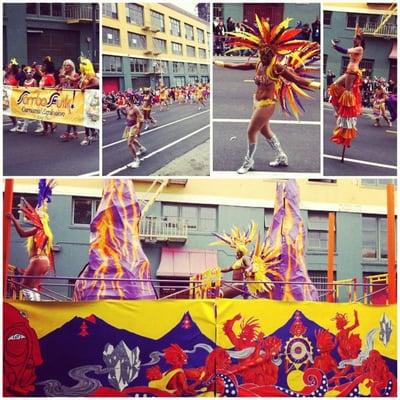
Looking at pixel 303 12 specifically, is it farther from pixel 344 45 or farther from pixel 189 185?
pixel 189 185

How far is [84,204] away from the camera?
35.6 ft

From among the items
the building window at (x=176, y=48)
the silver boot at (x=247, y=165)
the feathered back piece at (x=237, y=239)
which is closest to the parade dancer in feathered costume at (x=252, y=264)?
the feathered back piece at (x=237, y=239)

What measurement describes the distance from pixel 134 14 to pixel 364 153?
3726mm

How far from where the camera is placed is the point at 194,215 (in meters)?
11.1

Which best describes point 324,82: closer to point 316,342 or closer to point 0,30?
point 316,342

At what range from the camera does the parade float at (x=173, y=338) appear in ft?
30.0

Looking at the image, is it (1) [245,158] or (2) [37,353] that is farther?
(1) [245,158]

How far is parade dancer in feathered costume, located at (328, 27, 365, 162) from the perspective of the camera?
1034 cm

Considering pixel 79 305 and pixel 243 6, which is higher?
pixel 243 6

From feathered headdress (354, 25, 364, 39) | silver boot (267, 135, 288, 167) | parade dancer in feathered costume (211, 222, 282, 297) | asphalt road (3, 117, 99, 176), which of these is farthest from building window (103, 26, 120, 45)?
feathered headdress (354, 25, 364, 39)

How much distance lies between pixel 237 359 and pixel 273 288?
A: 137 centimetres

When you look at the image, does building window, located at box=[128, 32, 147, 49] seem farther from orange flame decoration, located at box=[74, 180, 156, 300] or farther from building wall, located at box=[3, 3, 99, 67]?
orange flame decoration, located at box=[74, 180, 156, 300]

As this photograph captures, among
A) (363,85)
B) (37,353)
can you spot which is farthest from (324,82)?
(37,353)

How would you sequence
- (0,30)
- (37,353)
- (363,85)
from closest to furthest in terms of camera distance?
(37,353) < (0,30) < (363,85)
